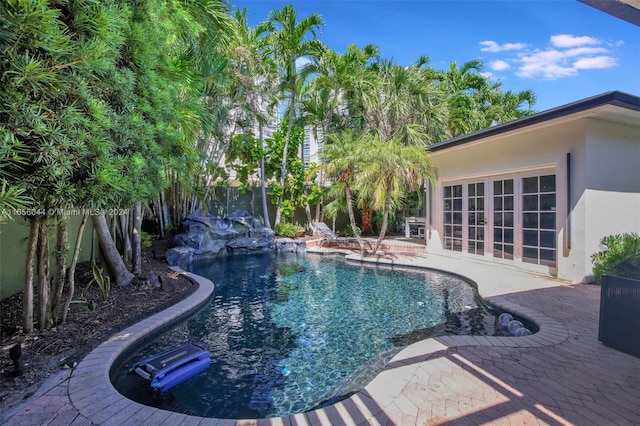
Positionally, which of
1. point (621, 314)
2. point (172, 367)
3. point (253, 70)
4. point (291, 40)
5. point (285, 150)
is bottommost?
point (172, 367)

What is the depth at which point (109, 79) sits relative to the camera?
2.75 metres

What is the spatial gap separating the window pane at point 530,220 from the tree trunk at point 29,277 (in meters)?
9.18

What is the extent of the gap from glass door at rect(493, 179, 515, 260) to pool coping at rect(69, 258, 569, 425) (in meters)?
4.06

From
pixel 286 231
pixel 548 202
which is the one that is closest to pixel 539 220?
pixel 548 202

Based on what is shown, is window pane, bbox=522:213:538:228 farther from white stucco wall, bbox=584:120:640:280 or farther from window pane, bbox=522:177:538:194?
white stucco wall, bbox=584:120:640:280

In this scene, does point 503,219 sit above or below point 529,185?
below

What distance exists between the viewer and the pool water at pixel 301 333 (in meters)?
3.10

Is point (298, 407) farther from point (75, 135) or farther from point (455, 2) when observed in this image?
point (455, 2)

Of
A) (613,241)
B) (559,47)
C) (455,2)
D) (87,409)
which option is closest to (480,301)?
(613,241)

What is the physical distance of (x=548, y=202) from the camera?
7.20 m

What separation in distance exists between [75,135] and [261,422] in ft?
8.56

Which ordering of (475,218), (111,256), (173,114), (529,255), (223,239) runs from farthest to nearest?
(223,239) → (475,218) → (529,255) → (111,256) → (173,114)

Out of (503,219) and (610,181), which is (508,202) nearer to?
(503,219)

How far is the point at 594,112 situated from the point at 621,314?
4.42 meters
